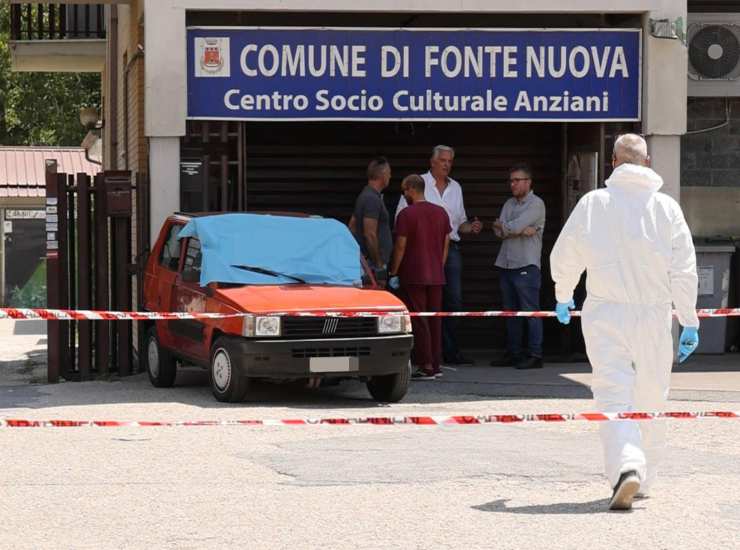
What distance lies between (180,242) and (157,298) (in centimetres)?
67

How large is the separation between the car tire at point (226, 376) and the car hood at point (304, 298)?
0.36 meters

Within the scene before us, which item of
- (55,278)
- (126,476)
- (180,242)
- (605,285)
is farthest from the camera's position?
(55,278)

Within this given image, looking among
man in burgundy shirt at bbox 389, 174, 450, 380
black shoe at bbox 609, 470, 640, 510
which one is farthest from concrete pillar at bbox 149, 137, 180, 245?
black shoe at bbox 609, 470, 640, 510

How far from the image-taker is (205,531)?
292 inches

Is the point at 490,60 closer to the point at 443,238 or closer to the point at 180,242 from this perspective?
the point at 443,238

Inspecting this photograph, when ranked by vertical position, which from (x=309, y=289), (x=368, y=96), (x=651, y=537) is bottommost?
(x=651, y=537)

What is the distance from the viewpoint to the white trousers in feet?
27.1

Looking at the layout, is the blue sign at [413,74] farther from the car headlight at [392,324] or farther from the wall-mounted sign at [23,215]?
the wall-mounted sign at [23,215]

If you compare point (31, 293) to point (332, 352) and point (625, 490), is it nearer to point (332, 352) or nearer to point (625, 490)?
point (332, 352)

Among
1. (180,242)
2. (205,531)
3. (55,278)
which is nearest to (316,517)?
(205,531)

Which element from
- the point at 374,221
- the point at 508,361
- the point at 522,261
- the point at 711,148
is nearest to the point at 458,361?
the point at 508,361

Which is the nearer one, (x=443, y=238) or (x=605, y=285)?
(x=605, y=285)

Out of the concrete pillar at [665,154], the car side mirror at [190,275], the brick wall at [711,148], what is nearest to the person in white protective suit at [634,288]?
the car side mirror at [190,275]

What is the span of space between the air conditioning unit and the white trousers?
994 cm
